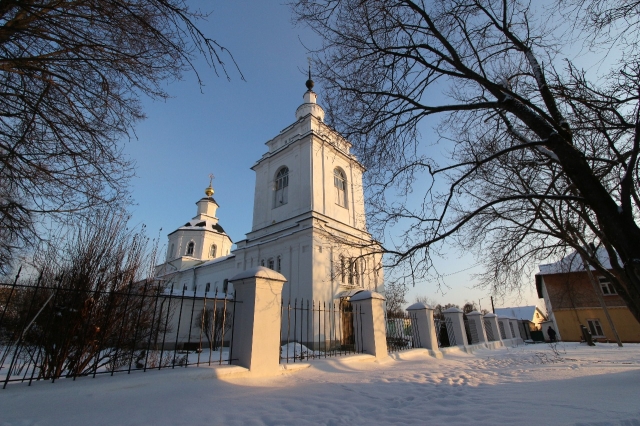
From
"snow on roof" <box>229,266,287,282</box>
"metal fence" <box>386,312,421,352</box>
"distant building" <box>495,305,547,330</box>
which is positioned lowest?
"metal fence" <box>386,312,421,352</box>

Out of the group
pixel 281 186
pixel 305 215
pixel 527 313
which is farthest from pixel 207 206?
pixel 527 313

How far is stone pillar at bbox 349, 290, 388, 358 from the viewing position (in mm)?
8781

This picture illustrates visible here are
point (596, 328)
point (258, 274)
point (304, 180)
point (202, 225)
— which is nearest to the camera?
point (258, 274)

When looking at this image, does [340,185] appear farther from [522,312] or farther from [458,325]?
[522,312]

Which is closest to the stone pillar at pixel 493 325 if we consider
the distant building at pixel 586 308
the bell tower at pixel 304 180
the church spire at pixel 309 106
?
the bell tower at pixel 304 180

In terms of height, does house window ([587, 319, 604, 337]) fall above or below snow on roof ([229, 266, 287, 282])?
below

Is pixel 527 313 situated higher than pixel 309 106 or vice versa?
pixel 309 106

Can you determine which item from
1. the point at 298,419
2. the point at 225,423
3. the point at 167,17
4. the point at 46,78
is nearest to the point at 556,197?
the point at 298,419

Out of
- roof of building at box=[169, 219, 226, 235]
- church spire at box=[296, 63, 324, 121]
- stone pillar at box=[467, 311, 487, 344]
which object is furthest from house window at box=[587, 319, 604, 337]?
roof of building at box=[169, 219, 226, 235]

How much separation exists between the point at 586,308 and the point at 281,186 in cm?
2870

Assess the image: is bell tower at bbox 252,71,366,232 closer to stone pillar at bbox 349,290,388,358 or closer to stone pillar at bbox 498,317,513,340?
stone pillar at bbox 498,317,513,340

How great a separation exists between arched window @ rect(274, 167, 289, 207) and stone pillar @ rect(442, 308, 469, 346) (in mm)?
13162

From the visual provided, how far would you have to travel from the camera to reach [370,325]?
350 inches

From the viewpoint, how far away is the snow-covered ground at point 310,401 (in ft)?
10.8
